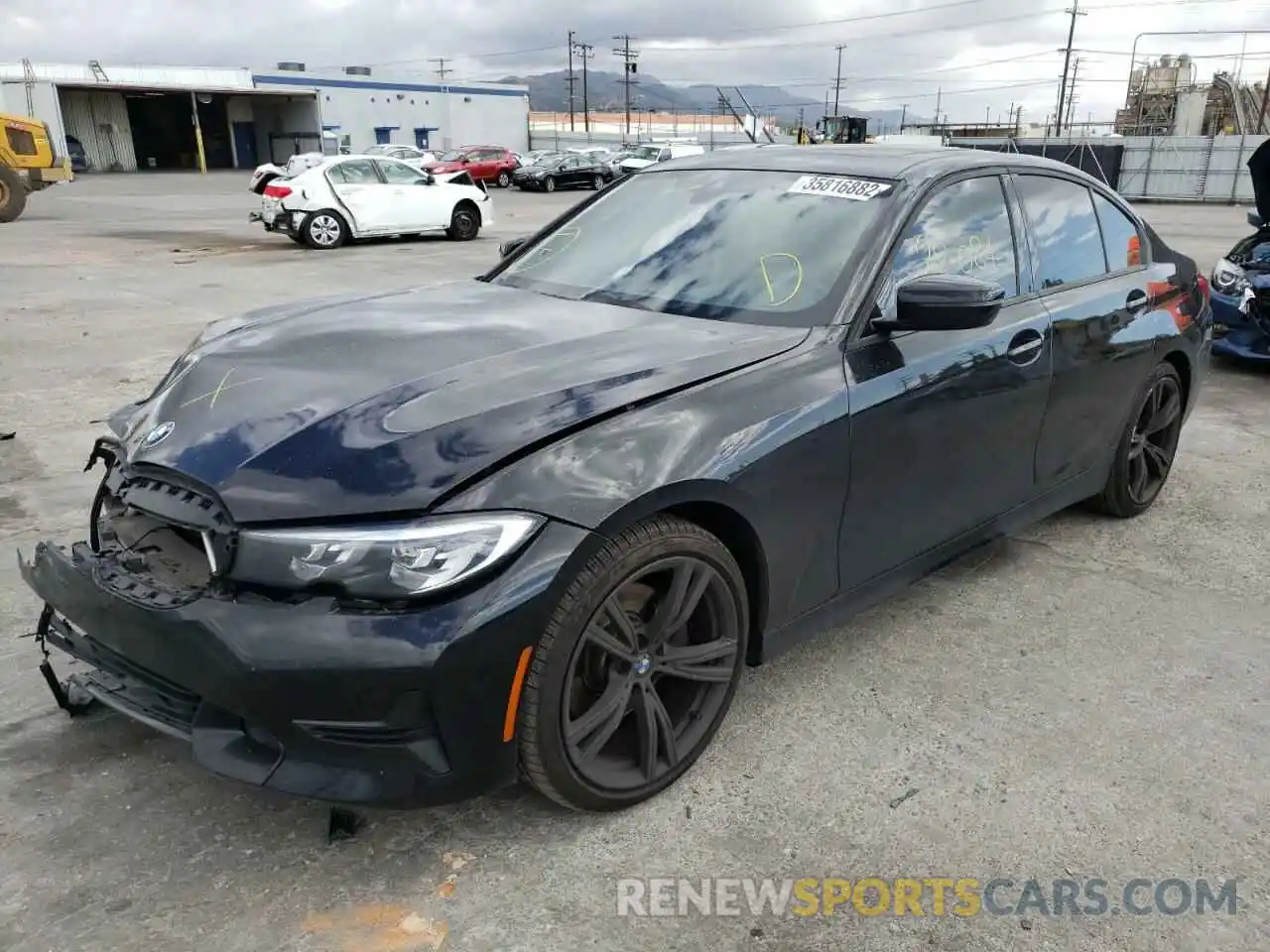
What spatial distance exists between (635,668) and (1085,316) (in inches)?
94.5

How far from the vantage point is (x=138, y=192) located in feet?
111

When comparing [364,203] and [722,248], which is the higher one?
[722,248]

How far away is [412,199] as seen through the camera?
17.6 metres

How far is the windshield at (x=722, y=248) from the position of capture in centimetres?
Answer: 300

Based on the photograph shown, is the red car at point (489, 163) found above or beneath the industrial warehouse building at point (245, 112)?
beneath

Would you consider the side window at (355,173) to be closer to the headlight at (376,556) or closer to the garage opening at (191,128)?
the headlight at (376,556)

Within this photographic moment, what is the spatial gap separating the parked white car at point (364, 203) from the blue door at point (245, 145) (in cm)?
4333

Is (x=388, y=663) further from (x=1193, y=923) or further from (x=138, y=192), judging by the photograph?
(x=138, y=192)

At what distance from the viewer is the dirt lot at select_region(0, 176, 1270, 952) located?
2.17 m

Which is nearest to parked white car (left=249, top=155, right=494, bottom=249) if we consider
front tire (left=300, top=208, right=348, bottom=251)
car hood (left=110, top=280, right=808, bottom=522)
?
front tire (left=300, top=208, right=348, bottom=251)

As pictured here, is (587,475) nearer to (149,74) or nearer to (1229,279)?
(1229,279)

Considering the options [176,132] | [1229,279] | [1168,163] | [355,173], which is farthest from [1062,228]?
[176,132]

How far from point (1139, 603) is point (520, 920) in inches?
108

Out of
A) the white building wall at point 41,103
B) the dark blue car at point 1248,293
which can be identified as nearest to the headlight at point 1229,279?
the dark blue car at point 1248,293
